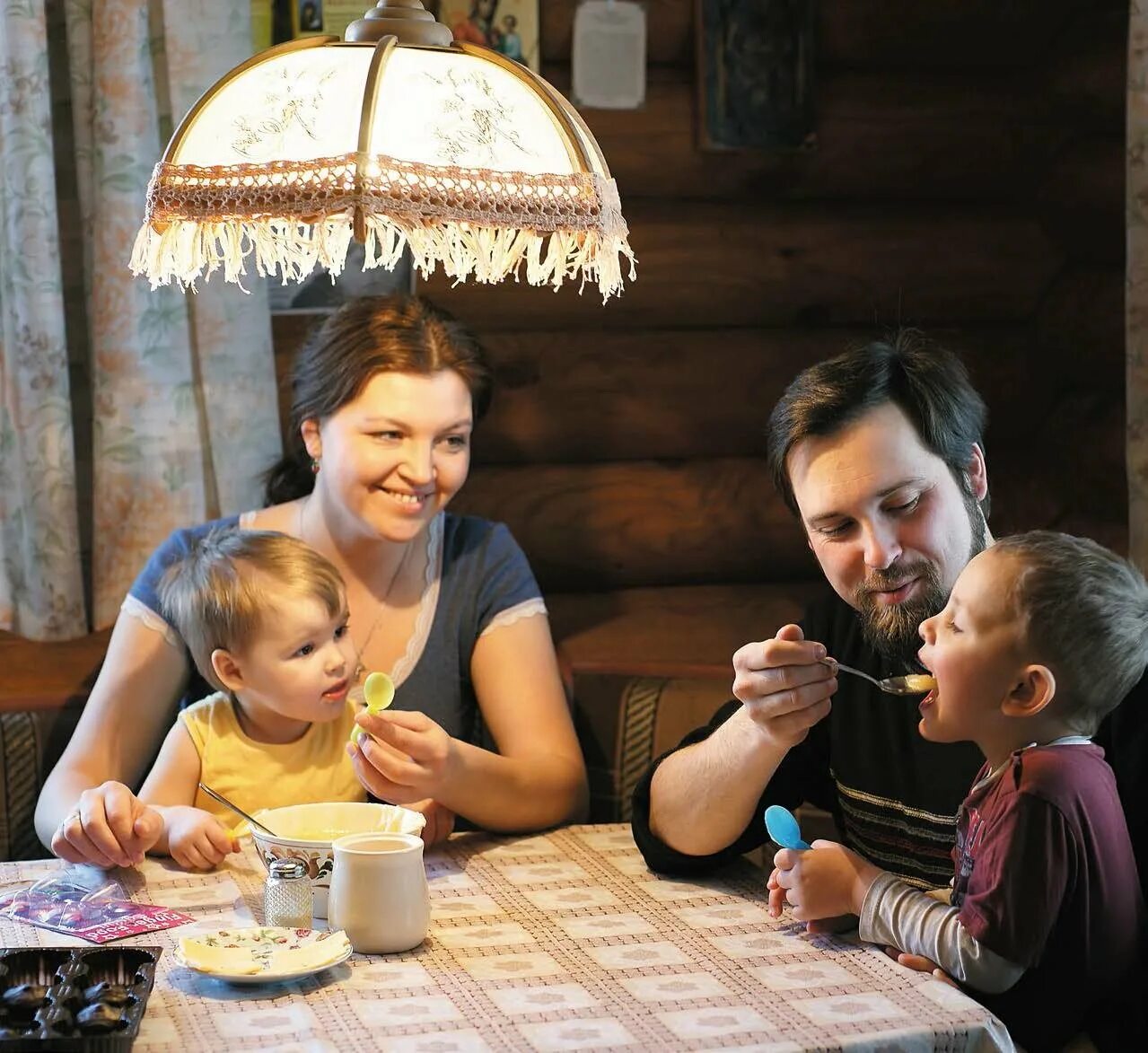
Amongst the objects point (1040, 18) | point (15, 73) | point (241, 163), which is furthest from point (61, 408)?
point (1040, 18)

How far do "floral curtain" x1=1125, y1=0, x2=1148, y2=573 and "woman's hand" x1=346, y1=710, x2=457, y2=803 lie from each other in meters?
1.33

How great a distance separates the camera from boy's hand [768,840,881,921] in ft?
5.59

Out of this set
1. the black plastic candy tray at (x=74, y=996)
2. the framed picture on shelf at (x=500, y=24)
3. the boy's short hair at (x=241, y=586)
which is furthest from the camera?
the framed picture on shelf at (x=500, y=24)

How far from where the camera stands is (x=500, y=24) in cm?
299

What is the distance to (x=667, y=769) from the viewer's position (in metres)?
2.07

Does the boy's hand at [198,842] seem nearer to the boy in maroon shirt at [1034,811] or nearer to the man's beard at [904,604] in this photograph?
the boy in maroon shirt at [1034,811]

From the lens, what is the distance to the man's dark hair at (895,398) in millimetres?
1999

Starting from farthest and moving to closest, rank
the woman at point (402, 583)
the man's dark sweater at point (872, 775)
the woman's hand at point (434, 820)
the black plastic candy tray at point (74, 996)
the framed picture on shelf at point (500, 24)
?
the framed picture on shelf at point (500, 24), the woman at point (402, 583), the woman's hand at point (434, 820), the man's dark sweater at point (872, 775), the black plastic candy tray at point (74, 996)

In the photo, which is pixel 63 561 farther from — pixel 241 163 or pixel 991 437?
pixel 991 437

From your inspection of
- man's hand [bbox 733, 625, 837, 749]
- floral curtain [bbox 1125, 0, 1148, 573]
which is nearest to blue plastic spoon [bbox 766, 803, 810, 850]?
man's hand [bbox 733, 625, 837, 749]

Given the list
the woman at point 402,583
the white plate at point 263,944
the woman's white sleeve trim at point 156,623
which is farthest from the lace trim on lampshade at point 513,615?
the white plate at point 263,944

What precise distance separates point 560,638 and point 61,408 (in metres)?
1.03

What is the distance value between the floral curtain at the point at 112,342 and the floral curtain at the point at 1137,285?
5.08 feet

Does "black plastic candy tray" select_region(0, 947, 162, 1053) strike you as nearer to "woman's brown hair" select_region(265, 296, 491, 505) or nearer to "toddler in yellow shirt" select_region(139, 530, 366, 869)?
"toddler in yellow shirt" select_region(139, 530, 366, 869)
